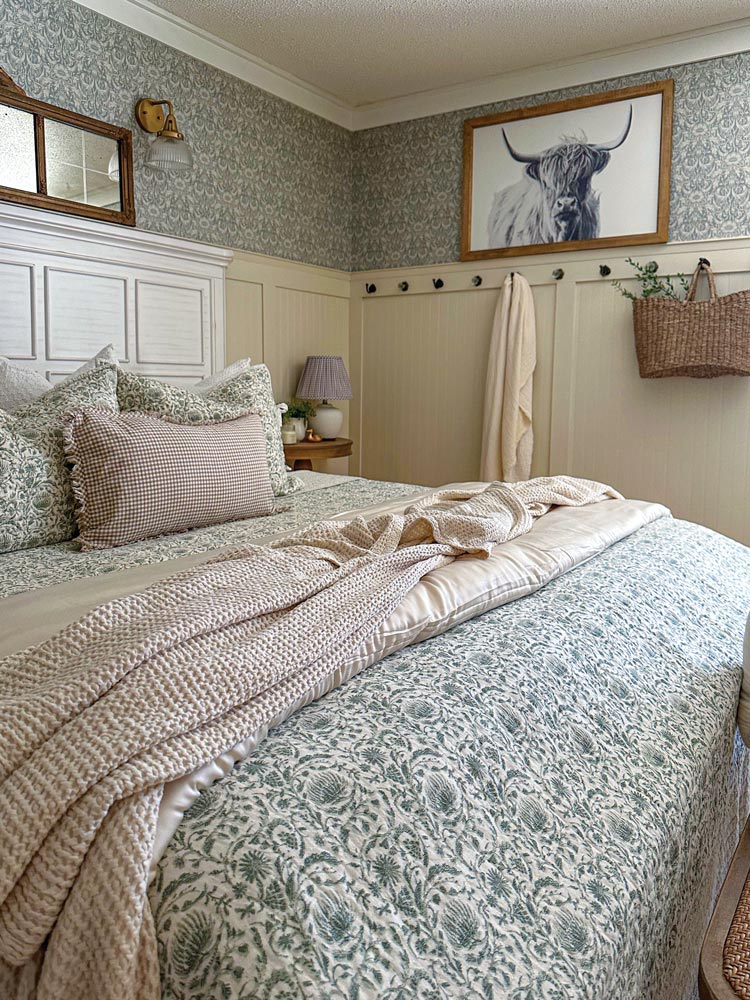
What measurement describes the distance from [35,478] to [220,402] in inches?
25.3

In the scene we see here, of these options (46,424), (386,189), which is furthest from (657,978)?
(386,189)

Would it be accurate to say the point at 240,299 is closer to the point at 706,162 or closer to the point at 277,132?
the point at 277,132

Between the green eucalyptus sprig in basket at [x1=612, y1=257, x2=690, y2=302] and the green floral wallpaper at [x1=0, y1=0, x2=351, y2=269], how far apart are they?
1.73 m

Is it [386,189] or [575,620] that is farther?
[386,189]

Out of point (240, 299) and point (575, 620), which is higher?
point (240, 299)

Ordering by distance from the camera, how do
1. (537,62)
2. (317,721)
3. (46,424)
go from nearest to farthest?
1. (317,721)
2. (46,424)
3. (537,62)

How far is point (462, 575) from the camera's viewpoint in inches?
48.4

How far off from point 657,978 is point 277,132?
157 inches

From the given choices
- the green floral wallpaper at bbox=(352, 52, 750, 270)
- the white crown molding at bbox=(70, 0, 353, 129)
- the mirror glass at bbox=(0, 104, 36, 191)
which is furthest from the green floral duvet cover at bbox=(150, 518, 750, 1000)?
the white crown molding at bbox=(70, 0, 353, 129)

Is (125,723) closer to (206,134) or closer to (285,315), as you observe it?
(206,134)

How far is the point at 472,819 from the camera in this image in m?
0.79

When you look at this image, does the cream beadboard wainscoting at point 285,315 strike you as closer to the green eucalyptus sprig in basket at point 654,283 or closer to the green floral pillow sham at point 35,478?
the green eucalyptus sprig in basket at point 654,283

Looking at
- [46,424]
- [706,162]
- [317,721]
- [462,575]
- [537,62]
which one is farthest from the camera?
[537,62]

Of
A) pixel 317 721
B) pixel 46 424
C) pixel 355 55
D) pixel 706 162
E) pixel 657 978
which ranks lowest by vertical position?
pixel 657 978
